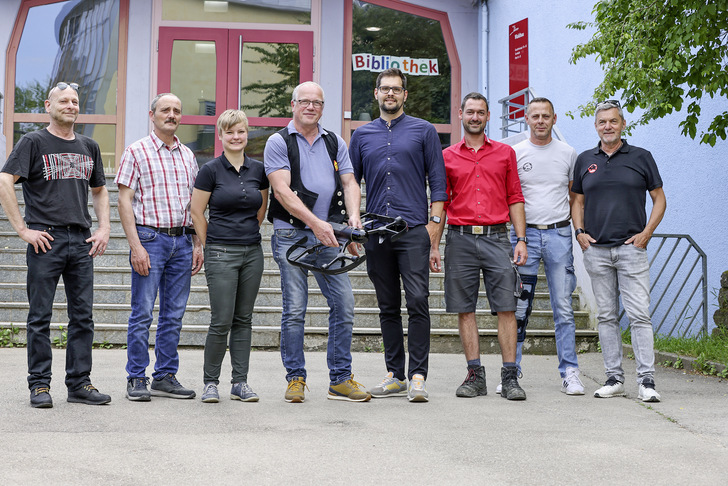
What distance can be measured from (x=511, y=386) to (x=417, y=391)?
2.20 feet

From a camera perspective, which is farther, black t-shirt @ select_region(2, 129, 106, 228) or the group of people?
the group of people

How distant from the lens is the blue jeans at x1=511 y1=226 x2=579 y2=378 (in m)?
5.59

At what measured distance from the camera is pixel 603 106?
5.56 metres

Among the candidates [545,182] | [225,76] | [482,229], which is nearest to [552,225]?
[545,182]

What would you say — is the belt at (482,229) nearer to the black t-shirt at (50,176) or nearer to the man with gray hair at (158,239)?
the man with gray hair at (158,239)

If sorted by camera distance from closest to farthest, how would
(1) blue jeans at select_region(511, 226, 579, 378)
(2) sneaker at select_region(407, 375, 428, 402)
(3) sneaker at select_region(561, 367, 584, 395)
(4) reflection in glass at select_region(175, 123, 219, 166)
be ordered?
(2) sneaker at select_region(407, 375, 428, 402), (3) sneaker at select_region(561, 367, 584, 395), (1) blue jeans at select_region(511, 226, 579, 378), (4) reflection in glass at select_region(175, 123, 219, 166)

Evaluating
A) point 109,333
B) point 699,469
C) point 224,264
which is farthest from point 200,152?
point 699,469

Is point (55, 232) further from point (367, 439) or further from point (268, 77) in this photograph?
point (268, 77)

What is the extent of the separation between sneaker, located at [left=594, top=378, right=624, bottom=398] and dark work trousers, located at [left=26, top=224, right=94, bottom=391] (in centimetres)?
326

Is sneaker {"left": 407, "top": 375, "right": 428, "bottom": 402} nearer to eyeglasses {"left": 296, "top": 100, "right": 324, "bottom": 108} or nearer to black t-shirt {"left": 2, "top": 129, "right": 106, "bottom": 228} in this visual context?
eyeglasses {"left": 296, "top": 100, "right": 324, "bottom": 108}

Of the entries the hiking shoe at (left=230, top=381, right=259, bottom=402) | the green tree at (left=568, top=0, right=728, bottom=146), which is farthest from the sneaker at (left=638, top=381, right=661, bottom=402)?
the hiking shoe at (left=230, top=381, right=259, bottom=402)

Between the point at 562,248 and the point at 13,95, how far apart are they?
978 centimetres

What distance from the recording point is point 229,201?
4.98m

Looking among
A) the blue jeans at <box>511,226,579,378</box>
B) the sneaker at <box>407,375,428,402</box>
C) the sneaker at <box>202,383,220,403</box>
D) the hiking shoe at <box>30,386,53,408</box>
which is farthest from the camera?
the blue jeans at <box>511,226,579,378</box>
